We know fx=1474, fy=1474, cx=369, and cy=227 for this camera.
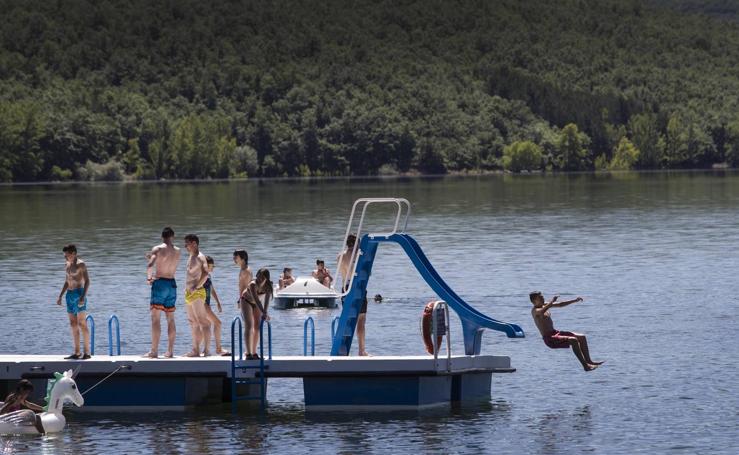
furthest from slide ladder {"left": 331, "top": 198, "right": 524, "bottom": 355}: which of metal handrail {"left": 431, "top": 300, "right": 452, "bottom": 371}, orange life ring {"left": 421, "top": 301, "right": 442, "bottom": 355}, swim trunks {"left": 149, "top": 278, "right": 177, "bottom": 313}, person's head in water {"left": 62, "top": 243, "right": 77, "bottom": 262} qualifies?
person's head in water {"left": 62, "top": 243, "right": 77, "bottom": 262}

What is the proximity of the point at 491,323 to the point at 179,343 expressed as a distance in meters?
14.2

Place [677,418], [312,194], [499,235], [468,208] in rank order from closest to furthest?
1. [677,418]
2. [499,235]
3. [468,208]
4. [312,194]

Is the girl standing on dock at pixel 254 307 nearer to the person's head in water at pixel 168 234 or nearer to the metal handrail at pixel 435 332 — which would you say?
the person's head in water at pixel 168 234

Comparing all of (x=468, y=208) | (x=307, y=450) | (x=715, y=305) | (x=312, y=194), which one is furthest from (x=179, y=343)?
(x=312, y=194)

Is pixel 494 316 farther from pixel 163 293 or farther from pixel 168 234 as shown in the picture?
pixel 168 234

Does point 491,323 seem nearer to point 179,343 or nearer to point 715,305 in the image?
point 179,343

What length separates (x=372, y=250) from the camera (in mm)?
31797

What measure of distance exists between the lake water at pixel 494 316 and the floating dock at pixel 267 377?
1.22 feet

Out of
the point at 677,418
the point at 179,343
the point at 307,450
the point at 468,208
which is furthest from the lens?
the point at 468,208

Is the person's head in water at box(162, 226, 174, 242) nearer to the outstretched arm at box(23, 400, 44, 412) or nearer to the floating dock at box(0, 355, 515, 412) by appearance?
the floating dock at box(0, 355, 515, 412)

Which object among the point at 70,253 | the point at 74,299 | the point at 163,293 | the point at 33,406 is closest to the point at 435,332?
the point at 163,293

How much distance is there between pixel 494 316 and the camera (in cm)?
5025

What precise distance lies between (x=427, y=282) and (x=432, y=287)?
31 cm

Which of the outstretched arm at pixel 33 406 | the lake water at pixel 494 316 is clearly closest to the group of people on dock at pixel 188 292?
the outstretched arm at pixel 33 406
